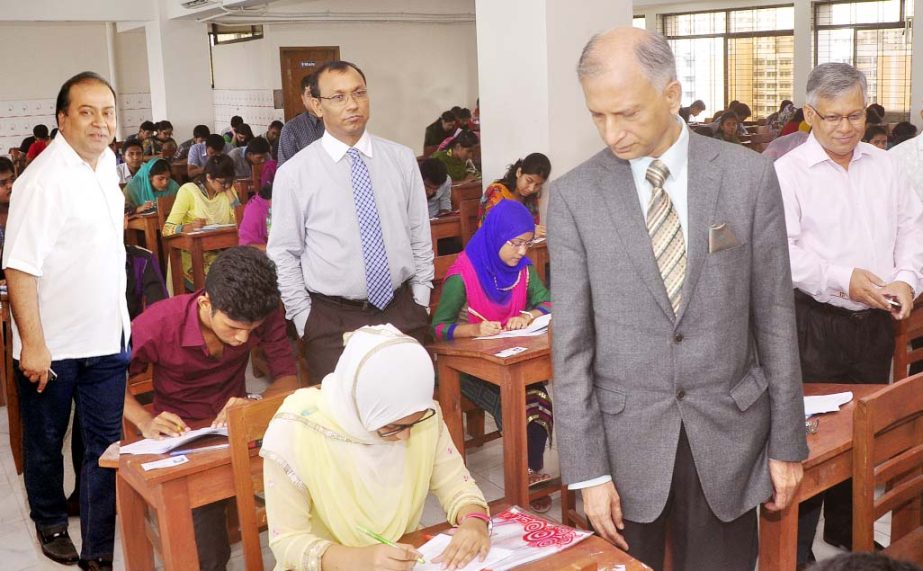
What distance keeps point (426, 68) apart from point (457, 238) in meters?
8.28

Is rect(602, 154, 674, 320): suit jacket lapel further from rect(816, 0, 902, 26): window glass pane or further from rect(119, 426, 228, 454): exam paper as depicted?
rect(816, 0, 902, 26): window glass pane

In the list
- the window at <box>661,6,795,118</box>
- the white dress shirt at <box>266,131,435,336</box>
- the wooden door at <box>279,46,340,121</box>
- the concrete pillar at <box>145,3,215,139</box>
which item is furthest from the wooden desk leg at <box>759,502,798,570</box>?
the window at <box>661,6,795,118</box>

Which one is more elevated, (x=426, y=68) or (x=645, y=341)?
(x=426, y=68)

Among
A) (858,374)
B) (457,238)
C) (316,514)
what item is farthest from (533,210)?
(316,514)

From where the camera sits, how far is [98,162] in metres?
2.82

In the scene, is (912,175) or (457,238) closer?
(912,175)

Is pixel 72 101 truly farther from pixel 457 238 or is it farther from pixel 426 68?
pixel 426 68

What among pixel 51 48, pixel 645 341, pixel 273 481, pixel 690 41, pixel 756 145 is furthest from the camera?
pixel 690 41

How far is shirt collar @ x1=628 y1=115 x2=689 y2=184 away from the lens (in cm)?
165

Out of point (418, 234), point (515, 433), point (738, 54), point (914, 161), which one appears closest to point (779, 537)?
point (515, 433)

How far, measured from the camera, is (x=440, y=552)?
5.64 ft

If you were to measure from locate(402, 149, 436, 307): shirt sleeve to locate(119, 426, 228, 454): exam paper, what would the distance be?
1035mm

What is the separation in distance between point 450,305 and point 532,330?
0.32m

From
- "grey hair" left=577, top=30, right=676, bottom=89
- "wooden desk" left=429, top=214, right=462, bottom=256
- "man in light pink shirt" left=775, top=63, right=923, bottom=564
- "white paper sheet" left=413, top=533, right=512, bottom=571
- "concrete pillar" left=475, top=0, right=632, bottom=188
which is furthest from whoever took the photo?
"wooden desk" left=429, top=214, right=462, bottom=256
